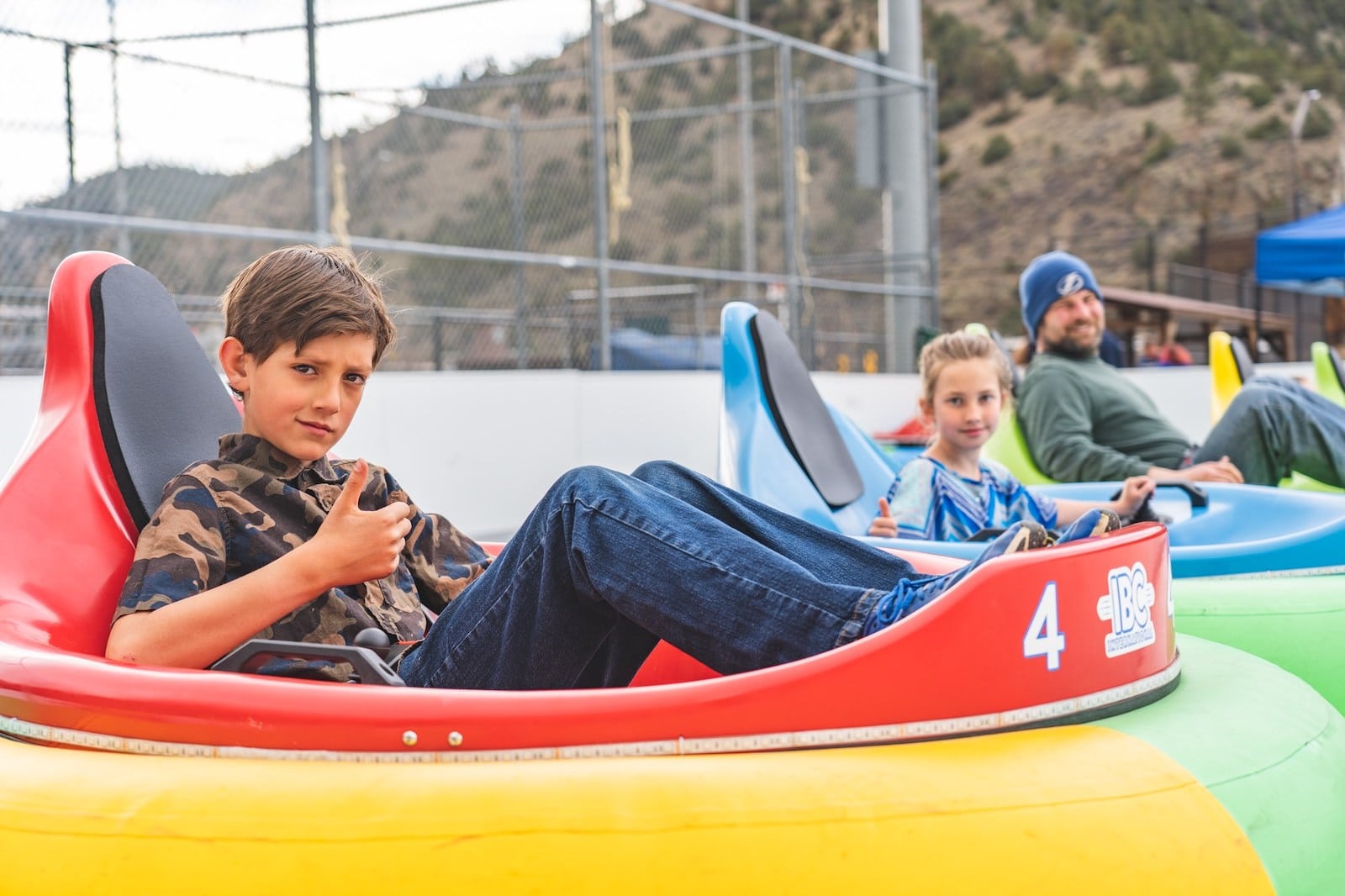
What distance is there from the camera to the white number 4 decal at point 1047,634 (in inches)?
67.4

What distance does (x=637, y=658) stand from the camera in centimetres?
212

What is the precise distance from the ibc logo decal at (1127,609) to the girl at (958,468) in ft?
4.14

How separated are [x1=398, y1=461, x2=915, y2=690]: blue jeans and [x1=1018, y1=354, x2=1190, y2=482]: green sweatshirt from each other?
2.47 m

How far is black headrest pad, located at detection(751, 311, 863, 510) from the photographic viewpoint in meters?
3.52

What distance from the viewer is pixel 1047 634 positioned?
1724 millimetres

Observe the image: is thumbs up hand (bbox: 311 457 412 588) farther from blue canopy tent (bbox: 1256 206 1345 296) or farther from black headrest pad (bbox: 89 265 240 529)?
blue canopy tent (bbox: 1256 206 1345 296)

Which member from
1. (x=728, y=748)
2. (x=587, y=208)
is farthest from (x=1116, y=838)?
(x=587, y=208)

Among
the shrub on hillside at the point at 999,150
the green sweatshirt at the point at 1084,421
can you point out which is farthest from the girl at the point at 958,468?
the shrub on hillside at the point at 999,150

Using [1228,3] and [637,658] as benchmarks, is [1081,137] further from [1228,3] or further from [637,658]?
[637,658]

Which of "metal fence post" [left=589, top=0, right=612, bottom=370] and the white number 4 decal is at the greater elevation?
"metal fence post" [left=589, top=0, right=612, bottom=370]

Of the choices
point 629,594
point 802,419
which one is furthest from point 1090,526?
point 802,419

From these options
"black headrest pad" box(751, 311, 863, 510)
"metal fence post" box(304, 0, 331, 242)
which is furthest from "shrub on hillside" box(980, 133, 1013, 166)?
"black headrest pad" box(751, 311, 863, 510)

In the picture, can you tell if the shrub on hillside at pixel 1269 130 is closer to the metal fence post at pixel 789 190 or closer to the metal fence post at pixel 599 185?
the metal fence post at pixel 789 190

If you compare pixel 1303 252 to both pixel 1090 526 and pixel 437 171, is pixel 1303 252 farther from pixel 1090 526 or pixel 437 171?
pixel 1090 526
